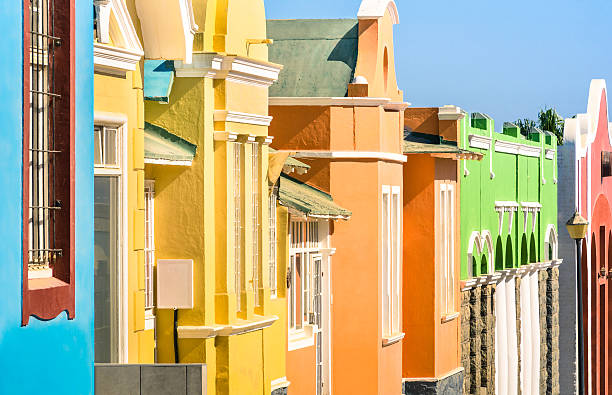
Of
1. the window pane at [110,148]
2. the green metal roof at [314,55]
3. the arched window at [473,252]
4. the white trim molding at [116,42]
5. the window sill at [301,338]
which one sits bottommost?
the window sill at [301,338]

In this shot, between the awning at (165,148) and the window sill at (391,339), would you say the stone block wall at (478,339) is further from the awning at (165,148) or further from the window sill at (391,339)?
the awning at (165,148)

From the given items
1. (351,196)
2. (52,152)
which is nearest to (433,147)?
(351,196)

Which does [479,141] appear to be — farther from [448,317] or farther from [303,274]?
[303,274]

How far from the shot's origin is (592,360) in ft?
135

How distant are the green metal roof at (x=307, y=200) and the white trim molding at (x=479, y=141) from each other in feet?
24.0

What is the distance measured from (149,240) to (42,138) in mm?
5207

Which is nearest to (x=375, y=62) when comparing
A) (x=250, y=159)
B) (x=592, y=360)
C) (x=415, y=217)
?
(x=415, y=217)

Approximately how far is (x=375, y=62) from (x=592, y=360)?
65.8ft

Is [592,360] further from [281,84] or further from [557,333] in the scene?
[281,84]

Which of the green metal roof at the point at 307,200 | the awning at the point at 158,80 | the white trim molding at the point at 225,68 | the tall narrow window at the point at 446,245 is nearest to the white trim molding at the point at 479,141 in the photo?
the tall narrow window at the point at 446,245

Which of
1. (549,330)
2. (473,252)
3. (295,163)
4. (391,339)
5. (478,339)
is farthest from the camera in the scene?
(549,330)

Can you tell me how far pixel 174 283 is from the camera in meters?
15.4

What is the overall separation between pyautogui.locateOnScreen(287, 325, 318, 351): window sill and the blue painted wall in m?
9.65

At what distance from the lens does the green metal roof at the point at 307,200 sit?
19812mm
